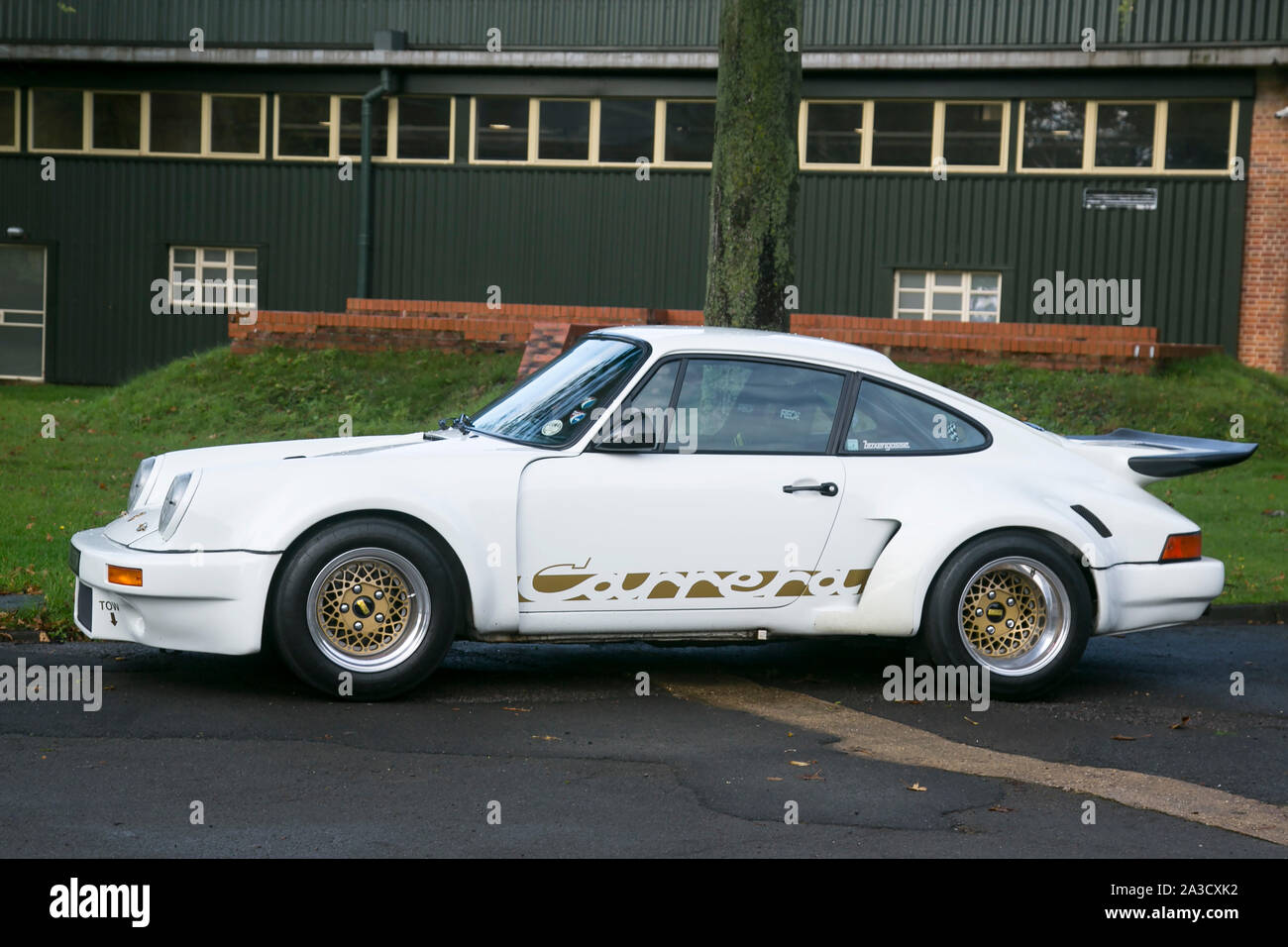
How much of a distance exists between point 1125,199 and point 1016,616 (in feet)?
55.9

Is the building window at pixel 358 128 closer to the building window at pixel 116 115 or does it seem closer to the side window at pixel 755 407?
the building window at pixel 116 115

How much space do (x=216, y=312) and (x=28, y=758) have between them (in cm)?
2077

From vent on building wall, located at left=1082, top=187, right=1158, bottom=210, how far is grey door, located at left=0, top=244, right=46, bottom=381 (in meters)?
16.8

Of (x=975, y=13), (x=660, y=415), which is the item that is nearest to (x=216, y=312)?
(x=975, y=13)

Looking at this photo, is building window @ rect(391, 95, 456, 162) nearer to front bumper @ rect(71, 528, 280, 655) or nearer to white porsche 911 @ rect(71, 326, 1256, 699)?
white porsche 911 @ rect(71, 326, 1256, 699)

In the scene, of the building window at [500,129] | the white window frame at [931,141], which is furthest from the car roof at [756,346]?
the building window at [500,129]

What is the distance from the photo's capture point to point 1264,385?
57.5 ft

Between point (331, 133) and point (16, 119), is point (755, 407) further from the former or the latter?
point (16, 119)

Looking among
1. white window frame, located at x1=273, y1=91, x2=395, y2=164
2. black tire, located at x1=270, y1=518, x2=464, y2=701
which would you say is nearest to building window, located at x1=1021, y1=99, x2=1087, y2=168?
white window frame, located at x1=273, y1=91, x2=395, y2=164

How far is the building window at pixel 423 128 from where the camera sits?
79.7 feet

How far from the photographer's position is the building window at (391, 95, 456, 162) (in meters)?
24.3

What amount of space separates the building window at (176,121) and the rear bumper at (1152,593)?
21142 millimetres

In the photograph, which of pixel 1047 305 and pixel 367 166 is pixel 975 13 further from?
pixel 367 166
